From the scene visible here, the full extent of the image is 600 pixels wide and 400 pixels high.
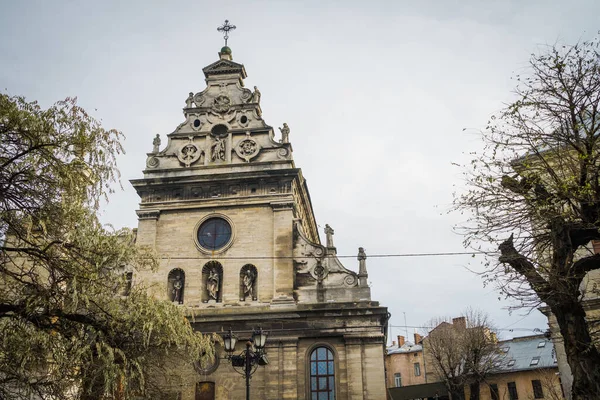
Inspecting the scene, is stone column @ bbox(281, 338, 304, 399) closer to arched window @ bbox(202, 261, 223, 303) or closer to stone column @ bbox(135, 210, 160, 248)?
arched window @ bbox(202, 261, 223, 303)

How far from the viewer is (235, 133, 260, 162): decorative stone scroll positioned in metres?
24.2

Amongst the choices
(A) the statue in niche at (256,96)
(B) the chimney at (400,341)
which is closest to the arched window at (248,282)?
(A) the statue in niche at (256,96)

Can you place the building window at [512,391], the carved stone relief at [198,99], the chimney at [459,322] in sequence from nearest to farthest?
the carved stone relief at [198,99] < the building window at [512,391] < the chimney at [459,322]

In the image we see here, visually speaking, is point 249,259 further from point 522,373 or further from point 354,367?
point 522,373

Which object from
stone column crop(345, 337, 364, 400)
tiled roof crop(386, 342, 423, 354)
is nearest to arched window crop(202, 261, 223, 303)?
stone column crop(345, 337, 364, 400)

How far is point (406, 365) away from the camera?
1890 inches

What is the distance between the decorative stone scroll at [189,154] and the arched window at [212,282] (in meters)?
4.51

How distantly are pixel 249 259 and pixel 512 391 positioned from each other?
881 inches

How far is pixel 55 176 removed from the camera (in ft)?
33.4

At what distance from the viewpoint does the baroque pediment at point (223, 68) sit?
26.2 m

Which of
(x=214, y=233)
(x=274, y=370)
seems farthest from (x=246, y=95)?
(x=274, y=370)

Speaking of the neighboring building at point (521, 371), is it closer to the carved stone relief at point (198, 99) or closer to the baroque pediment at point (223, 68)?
the carved stone relief at point (198, 99)

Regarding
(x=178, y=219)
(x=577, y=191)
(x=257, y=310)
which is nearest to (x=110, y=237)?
(x=577, y=191)

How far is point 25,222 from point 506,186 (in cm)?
818
